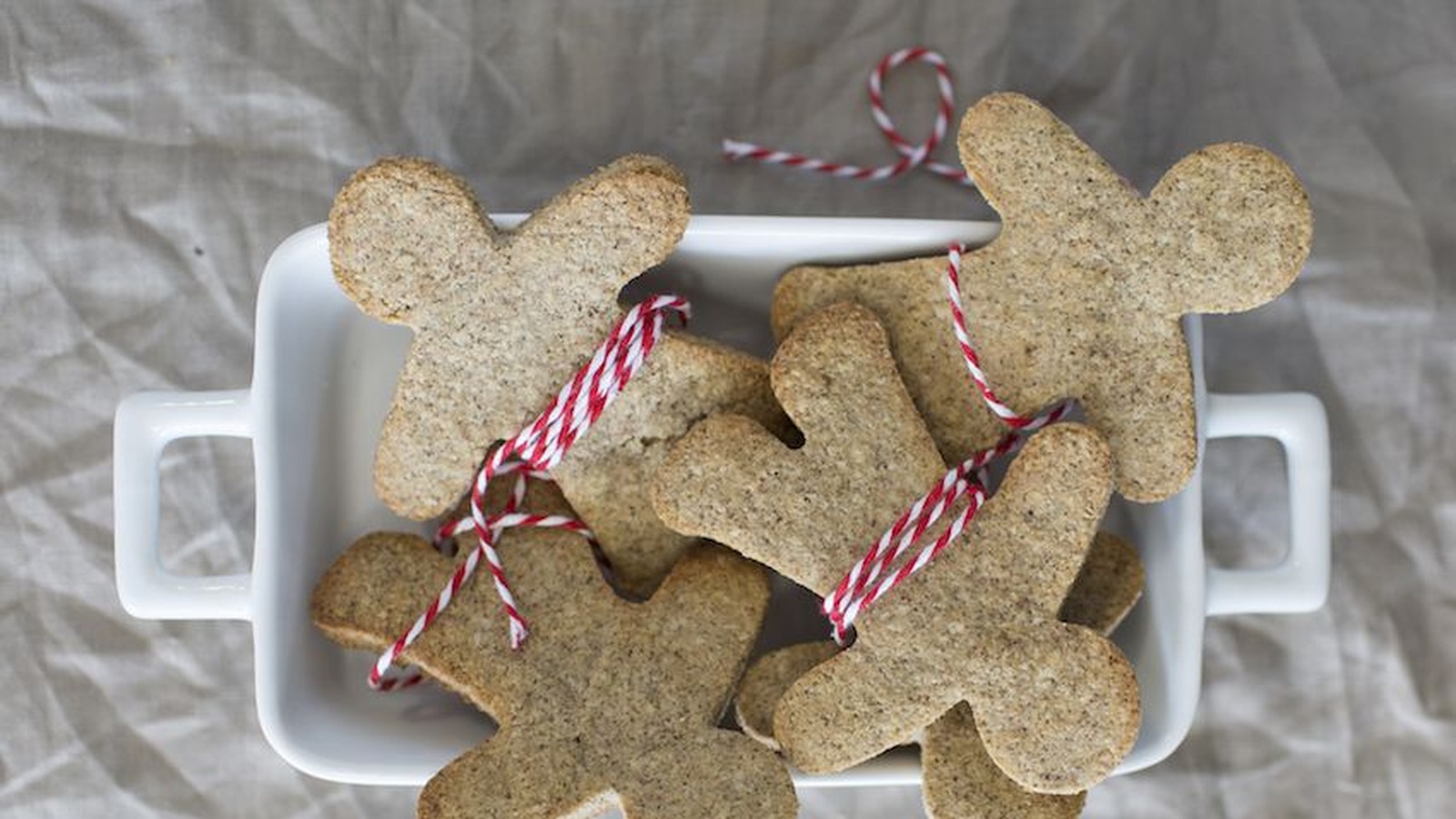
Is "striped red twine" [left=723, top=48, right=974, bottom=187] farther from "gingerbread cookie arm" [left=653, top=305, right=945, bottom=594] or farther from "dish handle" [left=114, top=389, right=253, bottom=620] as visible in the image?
"dish handle" [left=114, top=389, right=253, bottom=620]

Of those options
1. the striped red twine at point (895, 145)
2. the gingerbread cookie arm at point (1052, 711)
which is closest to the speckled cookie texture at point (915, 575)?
the gingerbread cookie arm at point (1052, 711)

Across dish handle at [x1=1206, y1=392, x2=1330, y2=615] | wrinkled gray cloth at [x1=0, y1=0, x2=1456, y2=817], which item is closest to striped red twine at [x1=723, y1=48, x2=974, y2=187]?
wrinkled gray cloth at [x1=0, y1=0, x2=1456, y2=817]

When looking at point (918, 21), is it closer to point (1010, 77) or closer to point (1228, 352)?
point (1010, 77)

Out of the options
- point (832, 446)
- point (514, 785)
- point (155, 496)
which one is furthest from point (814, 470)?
point (155, 496)

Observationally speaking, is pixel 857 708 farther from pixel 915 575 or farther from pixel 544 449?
pixel 544 449

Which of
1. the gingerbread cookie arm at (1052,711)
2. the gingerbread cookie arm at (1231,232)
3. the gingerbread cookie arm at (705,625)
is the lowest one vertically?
the gingerbread cookie arm at (705,625)

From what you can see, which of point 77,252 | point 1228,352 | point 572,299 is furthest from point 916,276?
point 77,252

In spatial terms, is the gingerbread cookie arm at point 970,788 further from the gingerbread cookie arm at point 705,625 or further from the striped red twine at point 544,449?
the striped red twine at point 544,449
